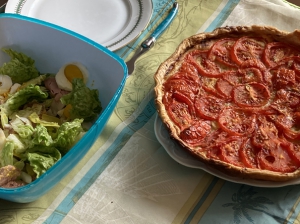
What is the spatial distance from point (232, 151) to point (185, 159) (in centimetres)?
18

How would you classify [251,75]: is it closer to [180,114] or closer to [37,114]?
[180,114]

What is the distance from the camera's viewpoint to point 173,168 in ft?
5.45

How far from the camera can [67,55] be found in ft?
6.05

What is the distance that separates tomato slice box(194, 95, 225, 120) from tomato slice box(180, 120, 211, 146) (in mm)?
48

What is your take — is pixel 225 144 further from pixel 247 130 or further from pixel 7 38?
pixel 7 38

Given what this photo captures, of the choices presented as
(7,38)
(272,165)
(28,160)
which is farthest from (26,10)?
(272,165)

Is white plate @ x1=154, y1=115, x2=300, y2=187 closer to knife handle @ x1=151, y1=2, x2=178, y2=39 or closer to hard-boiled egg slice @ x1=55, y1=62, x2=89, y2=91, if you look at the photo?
hard-boiled egg slice @ x1=55, y1=62, x2=89, y2=91

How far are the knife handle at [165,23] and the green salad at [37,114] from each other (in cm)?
47

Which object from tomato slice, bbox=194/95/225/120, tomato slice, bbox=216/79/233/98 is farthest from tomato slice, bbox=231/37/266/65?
tomato slice, bbox=194/95/225/120

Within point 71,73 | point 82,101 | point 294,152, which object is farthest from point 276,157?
point 71,73

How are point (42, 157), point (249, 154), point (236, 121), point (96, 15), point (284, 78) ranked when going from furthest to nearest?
point (96, 15) → point (284, 78) → point (236, 121) → point (249, 154) → point (42, 157)

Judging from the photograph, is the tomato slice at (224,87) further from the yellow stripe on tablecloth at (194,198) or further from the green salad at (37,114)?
the green salad at (37,114)

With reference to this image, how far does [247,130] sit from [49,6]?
1.21m

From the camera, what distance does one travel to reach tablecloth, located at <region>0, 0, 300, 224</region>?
1.53 meters
